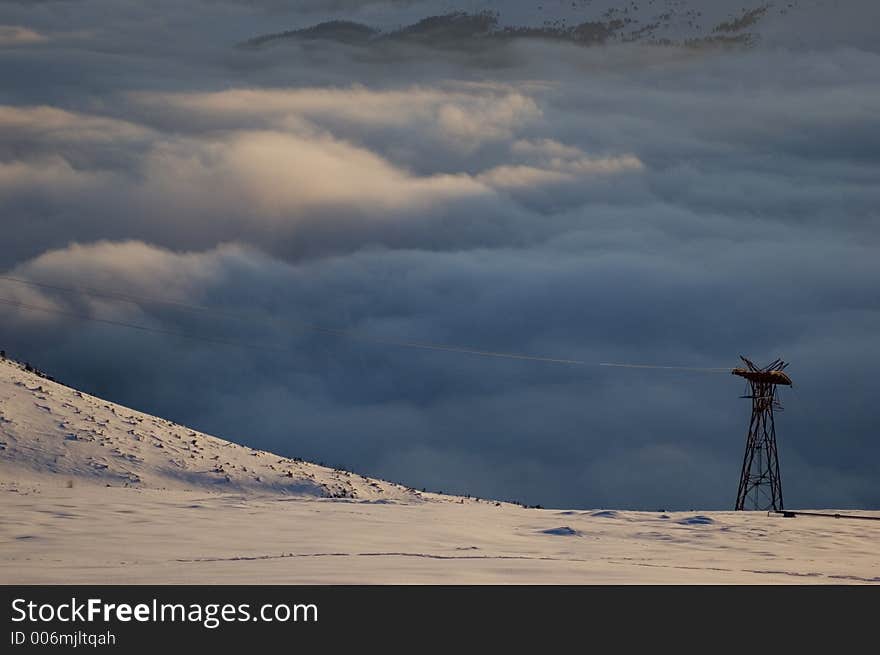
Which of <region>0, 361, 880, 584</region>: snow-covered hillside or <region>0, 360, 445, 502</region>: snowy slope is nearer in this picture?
<region>0, 361, 880, 584</region>: snow-covered hillside

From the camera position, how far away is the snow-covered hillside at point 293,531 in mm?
18781

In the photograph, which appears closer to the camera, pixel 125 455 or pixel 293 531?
pixel 293 531

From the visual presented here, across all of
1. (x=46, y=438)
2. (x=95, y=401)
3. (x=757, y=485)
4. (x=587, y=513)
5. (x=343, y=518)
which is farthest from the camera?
(x=757, y=485)

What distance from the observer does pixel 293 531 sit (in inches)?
946

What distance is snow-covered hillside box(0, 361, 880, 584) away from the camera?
18781 mm

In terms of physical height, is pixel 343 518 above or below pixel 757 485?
below

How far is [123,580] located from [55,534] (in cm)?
563

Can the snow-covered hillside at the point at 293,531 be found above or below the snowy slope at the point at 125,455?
below

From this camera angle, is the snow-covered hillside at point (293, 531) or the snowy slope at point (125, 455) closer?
the snow-covered hillside at point (293, 531)

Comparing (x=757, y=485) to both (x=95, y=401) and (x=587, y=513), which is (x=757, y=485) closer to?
(x=587, y=513)

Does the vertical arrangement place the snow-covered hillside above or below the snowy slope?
below
